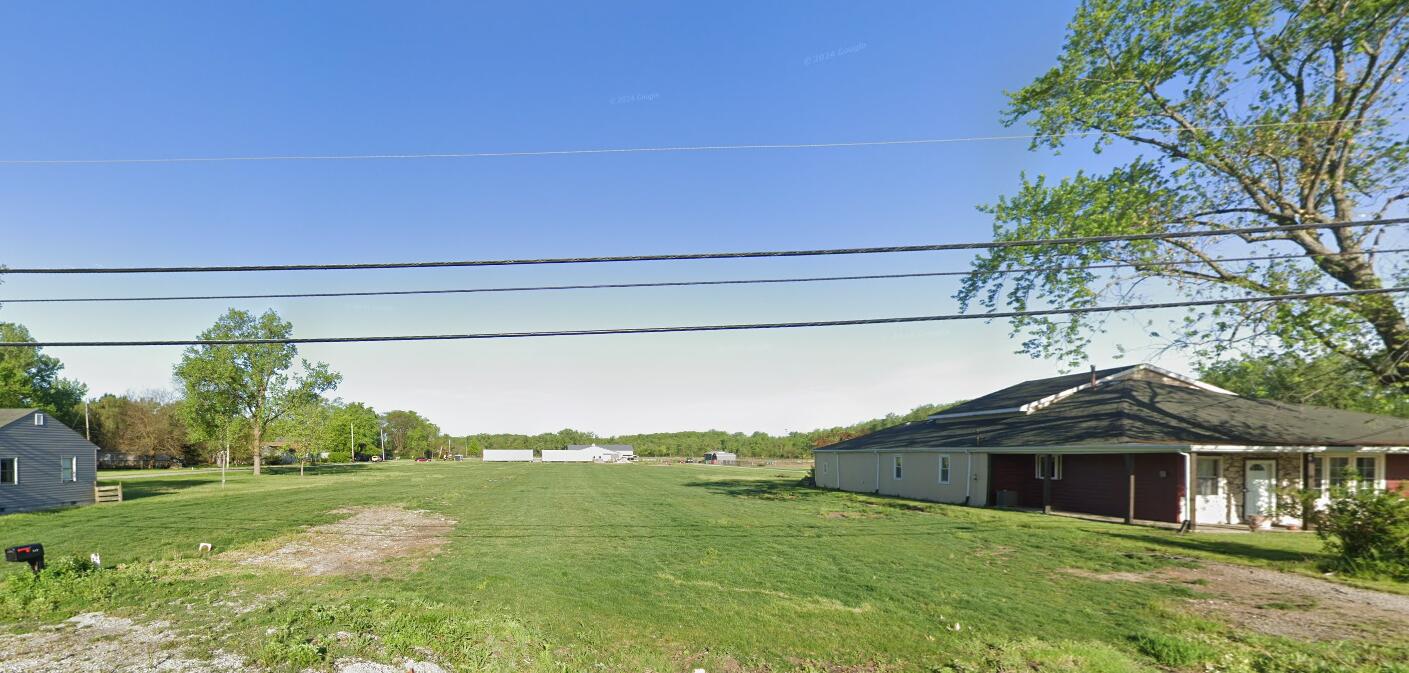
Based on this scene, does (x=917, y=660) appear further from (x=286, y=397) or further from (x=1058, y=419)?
(x=286, y=397)

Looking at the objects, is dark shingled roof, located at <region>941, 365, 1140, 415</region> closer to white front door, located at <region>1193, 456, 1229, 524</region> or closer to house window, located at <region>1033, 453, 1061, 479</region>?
house window, located at <region>1033, 453, 1061, 479</region>

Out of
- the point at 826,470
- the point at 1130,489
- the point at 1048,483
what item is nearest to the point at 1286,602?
the point at 1130,489

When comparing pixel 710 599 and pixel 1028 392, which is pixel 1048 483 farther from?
pixel 710 599

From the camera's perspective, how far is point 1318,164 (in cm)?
1634

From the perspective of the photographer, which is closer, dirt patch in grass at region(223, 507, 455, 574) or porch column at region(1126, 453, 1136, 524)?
dirt patch in grass at region(223, 507, 455, 574)

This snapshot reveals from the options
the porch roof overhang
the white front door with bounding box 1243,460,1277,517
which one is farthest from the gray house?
the white front door with bounding box 1243,460,1277,517

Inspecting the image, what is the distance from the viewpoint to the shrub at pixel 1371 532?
12086 mm

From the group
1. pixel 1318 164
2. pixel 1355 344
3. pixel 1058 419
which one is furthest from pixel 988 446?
pixel 1318 164

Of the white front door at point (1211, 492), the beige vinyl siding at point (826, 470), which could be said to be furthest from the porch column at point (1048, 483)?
the beige vinyl siding at point (826, 470)

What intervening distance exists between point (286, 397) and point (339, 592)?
63.4 meters

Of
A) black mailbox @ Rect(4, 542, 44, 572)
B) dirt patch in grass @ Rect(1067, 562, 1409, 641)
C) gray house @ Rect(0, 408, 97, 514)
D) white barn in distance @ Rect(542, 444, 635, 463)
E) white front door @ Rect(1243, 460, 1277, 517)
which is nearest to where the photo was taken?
dirt patch in grass @ Rect(1067, 562, 1409, 641)

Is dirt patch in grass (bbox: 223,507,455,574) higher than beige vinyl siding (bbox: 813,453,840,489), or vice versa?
dirt patch in grass (bbox: 223,507,455,574)

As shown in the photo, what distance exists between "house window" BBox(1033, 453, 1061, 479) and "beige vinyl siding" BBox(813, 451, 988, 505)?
78.6 inches

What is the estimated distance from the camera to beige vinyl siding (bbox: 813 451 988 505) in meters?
27.8
